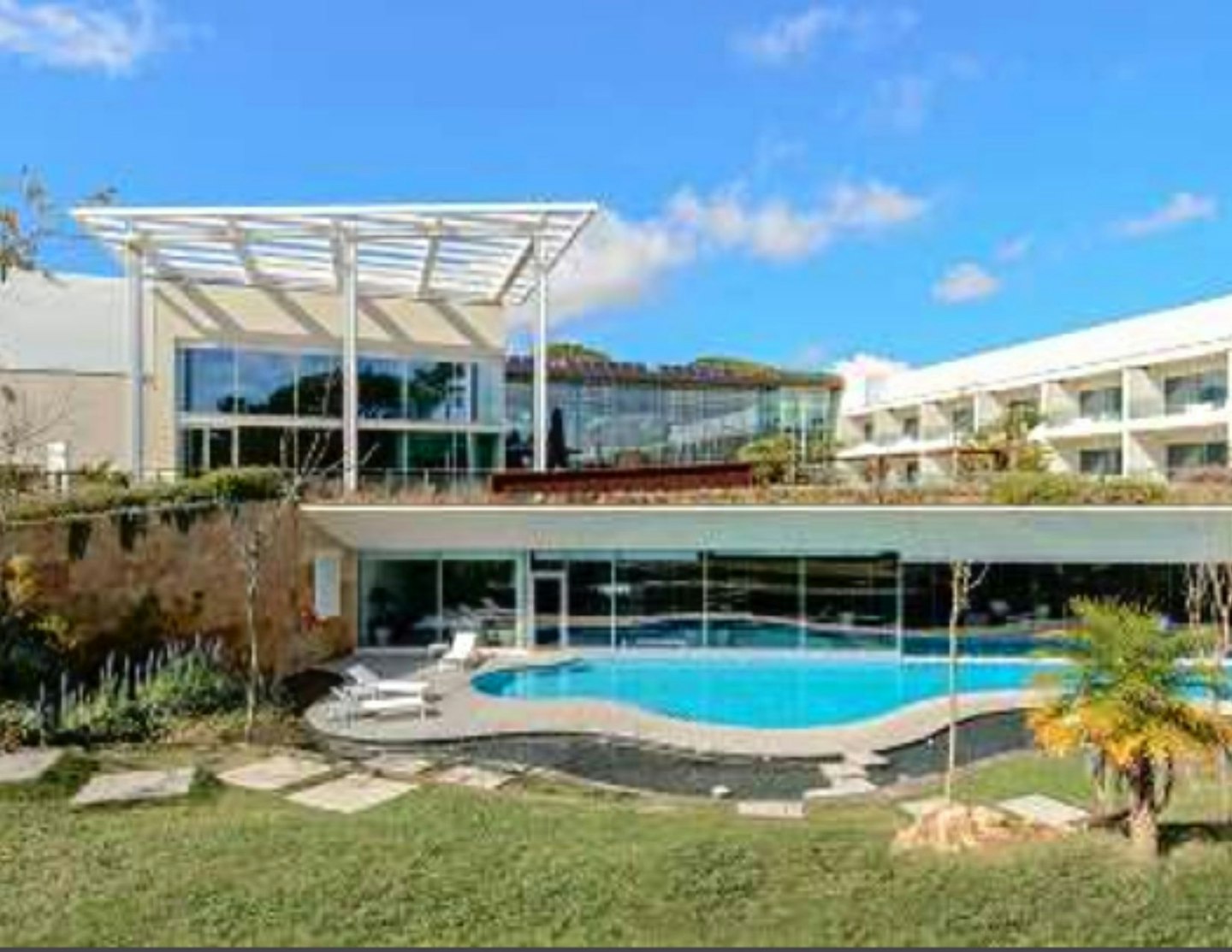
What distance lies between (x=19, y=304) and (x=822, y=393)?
41362mm

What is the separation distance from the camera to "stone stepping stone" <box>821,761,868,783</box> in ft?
47.3

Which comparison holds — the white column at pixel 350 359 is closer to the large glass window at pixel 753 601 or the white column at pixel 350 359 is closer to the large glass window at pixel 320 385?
the large glass window at pixel 320 385

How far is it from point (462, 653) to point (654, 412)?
82.3 feet

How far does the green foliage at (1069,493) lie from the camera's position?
79.2 feet

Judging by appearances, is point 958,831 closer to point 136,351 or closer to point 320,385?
point 136,351

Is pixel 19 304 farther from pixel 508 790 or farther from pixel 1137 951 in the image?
pixel 1137 951

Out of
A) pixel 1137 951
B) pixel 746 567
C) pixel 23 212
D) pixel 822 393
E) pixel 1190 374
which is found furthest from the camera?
pixel 822 393

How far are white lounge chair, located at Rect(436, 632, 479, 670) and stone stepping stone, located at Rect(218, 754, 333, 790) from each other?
420 inches

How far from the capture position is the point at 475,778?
537 inches

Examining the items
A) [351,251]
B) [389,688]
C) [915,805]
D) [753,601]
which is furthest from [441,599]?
[915,805]

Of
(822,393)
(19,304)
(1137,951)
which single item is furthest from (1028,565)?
(822,393)

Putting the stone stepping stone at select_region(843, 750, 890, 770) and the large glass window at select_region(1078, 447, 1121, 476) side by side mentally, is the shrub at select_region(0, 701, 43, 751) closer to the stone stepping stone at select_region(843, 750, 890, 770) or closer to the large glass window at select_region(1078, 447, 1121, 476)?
the stone stepping stone at select_region(843, 750, 890, 770)

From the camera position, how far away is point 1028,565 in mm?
26547

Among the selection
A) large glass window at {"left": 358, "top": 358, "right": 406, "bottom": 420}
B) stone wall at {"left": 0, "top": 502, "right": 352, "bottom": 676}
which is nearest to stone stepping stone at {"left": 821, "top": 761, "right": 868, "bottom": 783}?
stone wall at {"left": 0, "top": 502, "right": 352, "bottom": 676}
